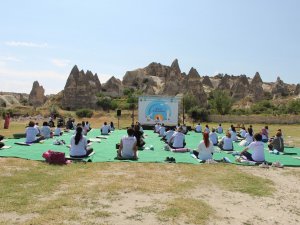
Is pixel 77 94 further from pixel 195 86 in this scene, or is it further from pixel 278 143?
pixel 278 143

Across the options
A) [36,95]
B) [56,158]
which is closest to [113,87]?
[36,95]

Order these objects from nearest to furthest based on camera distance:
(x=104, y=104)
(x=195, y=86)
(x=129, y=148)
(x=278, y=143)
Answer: (x=129, y=148), (x=278, y=143), (x=104, y=104), (x=195, y=86)

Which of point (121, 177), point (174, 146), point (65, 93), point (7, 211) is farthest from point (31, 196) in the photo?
point (65, 93)

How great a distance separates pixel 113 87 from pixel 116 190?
13345 cm

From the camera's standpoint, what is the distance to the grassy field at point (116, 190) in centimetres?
668

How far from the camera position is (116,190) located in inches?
343

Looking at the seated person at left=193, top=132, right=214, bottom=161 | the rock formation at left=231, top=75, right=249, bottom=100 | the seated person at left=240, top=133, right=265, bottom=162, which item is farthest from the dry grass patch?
the rock formation at left=231, top=75, right=249, bottom=100

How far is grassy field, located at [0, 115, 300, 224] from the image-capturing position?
6.68 m

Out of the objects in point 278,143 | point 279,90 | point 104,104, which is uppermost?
point 279,90

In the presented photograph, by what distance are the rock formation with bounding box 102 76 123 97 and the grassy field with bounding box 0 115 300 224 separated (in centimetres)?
12445

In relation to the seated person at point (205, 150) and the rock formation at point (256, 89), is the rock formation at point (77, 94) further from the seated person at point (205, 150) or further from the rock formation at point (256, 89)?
the seated person at point (205, 150)

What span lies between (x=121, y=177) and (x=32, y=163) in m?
3.41

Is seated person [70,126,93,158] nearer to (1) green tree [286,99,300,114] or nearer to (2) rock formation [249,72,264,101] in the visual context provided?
(1) green tree [286,99,300,114]

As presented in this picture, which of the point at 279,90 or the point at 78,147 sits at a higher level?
the point at 279,90
